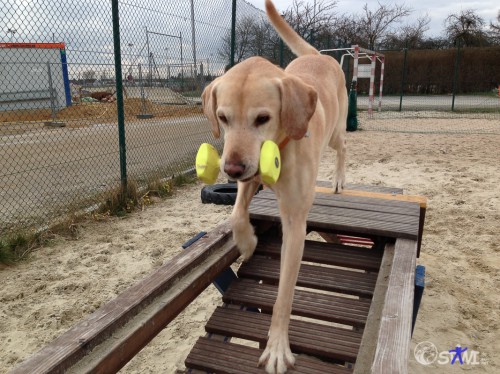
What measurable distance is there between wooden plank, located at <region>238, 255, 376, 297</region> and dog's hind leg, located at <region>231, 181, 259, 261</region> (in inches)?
5.4

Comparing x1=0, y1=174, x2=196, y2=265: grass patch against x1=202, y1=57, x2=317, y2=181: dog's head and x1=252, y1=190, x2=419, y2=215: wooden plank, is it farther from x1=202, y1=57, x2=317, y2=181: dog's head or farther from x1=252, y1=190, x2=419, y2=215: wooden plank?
x1=202, y1=57, x2=317, y2=181: dog's head

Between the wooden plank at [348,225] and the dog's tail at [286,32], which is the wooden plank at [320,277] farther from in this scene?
the dog's tail at [286,32]

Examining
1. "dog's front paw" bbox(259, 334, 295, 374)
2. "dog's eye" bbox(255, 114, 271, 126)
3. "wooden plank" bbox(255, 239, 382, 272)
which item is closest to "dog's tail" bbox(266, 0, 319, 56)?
"dog's eye" bbox(255, 114, 271, 126)

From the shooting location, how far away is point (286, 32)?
3.55m

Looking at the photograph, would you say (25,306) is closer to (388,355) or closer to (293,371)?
(293,371)

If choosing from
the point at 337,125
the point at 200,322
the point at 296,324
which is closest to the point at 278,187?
the point at 296,324

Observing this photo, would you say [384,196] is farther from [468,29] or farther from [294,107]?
[468,29]

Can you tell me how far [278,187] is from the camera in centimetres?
213

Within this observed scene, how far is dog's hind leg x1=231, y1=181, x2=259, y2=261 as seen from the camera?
258 centimetres

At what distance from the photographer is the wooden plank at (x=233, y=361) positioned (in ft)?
6.25

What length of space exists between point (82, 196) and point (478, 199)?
5.06 meters

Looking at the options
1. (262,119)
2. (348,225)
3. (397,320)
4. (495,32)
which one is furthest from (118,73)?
(495,32)

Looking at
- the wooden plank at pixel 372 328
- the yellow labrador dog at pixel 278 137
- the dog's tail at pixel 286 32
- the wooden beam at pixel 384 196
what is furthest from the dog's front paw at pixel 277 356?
the dog's tail at pixel 286 32

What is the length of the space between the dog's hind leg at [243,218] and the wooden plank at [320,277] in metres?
0.14
